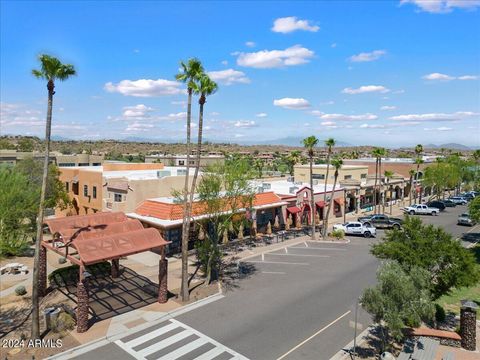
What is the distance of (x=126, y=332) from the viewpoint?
746 inches

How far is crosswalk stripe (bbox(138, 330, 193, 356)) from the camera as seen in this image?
56.3 ft

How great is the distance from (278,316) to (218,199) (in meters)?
9.72

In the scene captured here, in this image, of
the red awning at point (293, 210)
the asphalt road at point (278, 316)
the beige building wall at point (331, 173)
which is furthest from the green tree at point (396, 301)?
the beige building wall at point (331, 173)

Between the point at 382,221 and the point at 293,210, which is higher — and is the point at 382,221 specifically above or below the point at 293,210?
below

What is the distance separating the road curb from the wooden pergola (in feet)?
4.89

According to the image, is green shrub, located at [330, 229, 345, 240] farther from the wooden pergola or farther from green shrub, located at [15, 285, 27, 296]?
green shrub, located at [15, 285, 27, 296]

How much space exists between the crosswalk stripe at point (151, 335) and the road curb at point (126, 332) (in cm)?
75

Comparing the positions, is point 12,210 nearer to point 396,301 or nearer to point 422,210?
point 396,301

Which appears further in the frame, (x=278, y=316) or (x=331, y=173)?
(x=331, y=173)

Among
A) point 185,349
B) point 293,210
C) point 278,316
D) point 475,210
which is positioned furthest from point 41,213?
point 475,210

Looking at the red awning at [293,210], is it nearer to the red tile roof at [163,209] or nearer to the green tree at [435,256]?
the red tile roof at [163,209]

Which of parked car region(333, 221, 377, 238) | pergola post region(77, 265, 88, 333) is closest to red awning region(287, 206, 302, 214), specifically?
parked car region(333, 221, 377, 238)

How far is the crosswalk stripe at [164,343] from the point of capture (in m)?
17.2

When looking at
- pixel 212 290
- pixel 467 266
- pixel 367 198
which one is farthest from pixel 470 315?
pixel 367 198
